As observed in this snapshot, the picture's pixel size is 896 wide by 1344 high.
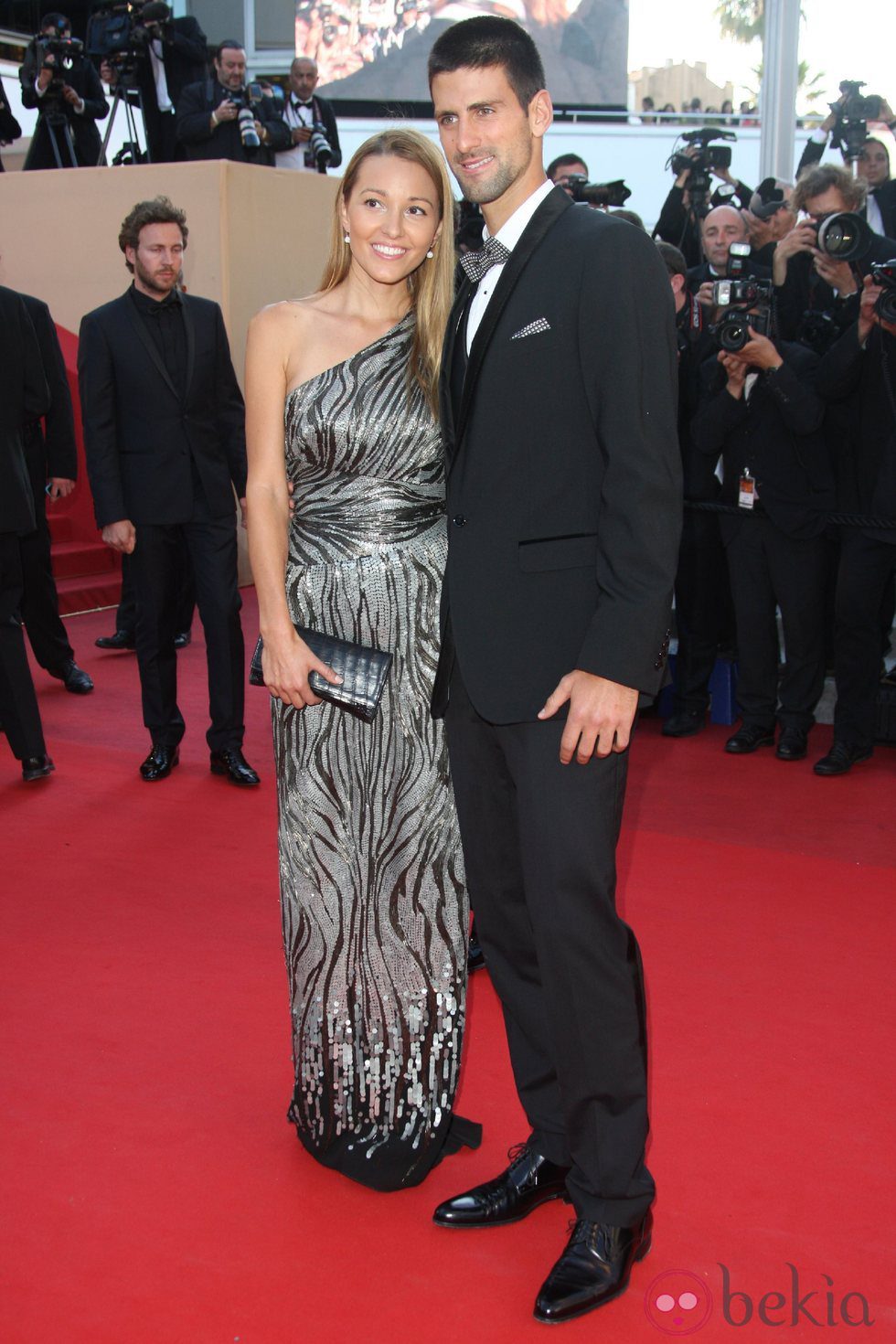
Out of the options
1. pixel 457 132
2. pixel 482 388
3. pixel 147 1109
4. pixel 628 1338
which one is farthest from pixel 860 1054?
pixel 457 132

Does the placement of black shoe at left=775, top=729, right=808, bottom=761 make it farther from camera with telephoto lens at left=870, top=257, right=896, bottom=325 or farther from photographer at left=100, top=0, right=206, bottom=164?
photographer at left=100, top=0, right=206, bottom=164

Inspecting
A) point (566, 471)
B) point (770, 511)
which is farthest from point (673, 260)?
point (566, 471)

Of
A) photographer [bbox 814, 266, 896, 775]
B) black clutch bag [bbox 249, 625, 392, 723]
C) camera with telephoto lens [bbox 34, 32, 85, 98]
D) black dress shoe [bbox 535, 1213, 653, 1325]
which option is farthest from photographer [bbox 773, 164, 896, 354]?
camera with telephoto lens [bbox 34, 32, 85, 98]

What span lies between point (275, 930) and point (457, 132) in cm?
199

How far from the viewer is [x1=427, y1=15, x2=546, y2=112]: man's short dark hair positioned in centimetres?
182

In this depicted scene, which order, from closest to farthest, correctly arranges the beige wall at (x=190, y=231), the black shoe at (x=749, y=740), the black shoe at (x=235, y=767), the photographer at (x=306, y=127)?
the black shoe at (x=235, y=767) → the black shoe at (x=749, y=740) → the beige wall at (x=190, y=231) → the photographer at (x=306, y=127)

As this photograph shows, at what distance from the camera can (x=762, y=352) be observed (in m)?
4.66

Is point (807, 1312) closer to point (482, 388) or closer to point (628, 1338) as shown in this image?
point (628, 1338)

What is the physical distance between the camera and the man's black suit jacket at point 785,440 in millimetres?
4645

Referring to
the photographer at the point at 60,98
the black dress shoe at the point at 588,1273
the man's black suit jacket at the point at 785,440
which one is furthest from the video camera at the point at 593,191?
the black dress shoe at the point at 588,1273

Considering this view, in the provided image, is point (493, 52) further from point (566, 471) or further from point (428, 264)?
point (566, 471)

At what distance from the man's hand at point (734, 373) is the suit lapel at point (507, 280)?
9.74 feet

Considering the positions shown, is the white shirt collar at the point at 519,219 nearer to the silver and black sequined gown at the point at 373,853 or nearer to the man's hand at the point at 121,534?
the silver and black sequined gown at the point at 373,853

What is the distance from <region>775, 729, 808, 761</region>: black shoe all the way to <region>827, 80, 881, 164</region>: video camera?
3472 millimetres
